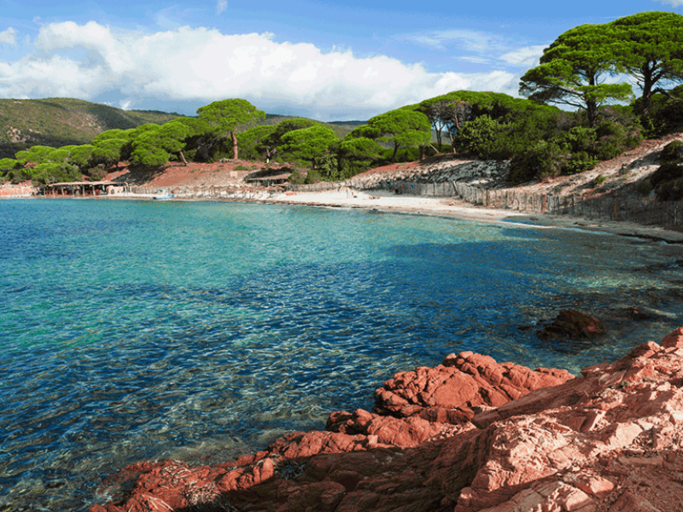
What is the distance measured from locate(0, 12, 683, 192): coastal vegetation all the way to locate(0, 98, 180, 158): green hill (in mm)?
45000

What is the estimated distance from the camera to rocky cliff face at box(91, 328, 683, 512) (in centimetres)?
362

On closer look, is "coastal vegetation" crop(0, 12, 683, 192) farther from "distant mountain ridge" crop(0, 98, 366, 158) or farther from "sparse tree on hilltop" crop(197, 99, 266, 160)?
"distant mountain ridge" crop(0, 98, 366, 158)

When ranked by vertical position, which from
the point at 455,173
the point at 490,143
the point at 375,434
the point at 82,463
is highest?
the point at 490,143

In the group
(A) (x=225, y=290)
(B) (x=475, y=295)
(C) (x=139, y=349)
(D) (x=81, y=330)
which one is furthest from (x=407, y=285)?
(D) (x=81, y=330)

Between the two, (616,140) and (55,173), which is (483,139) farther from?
(55,173)

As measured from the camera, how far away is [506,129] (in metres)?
61.5

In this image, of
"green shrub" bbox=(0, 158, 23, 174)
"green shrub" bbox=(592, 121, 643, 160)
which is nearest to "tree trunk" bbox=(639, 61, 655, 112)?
"green shrub" bbox=(592, 121, 643, 160)

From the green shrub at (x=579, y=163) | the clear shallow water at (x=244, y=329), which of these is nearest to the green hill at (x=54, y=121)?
the clear shallow water at (x=244, y=329)

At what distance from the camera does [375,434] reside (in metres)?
6.51

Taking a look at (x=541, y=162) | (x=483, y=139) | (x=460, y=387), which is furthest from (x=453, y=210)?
(x=460, y=387)

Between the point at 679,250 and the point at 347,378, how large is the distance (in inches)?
873

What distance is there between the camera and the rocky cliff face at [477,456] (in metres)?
3.62

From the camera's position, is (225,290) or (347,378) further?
(225,290)

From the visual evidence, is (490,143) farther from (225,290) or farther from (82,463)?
(82,463)
